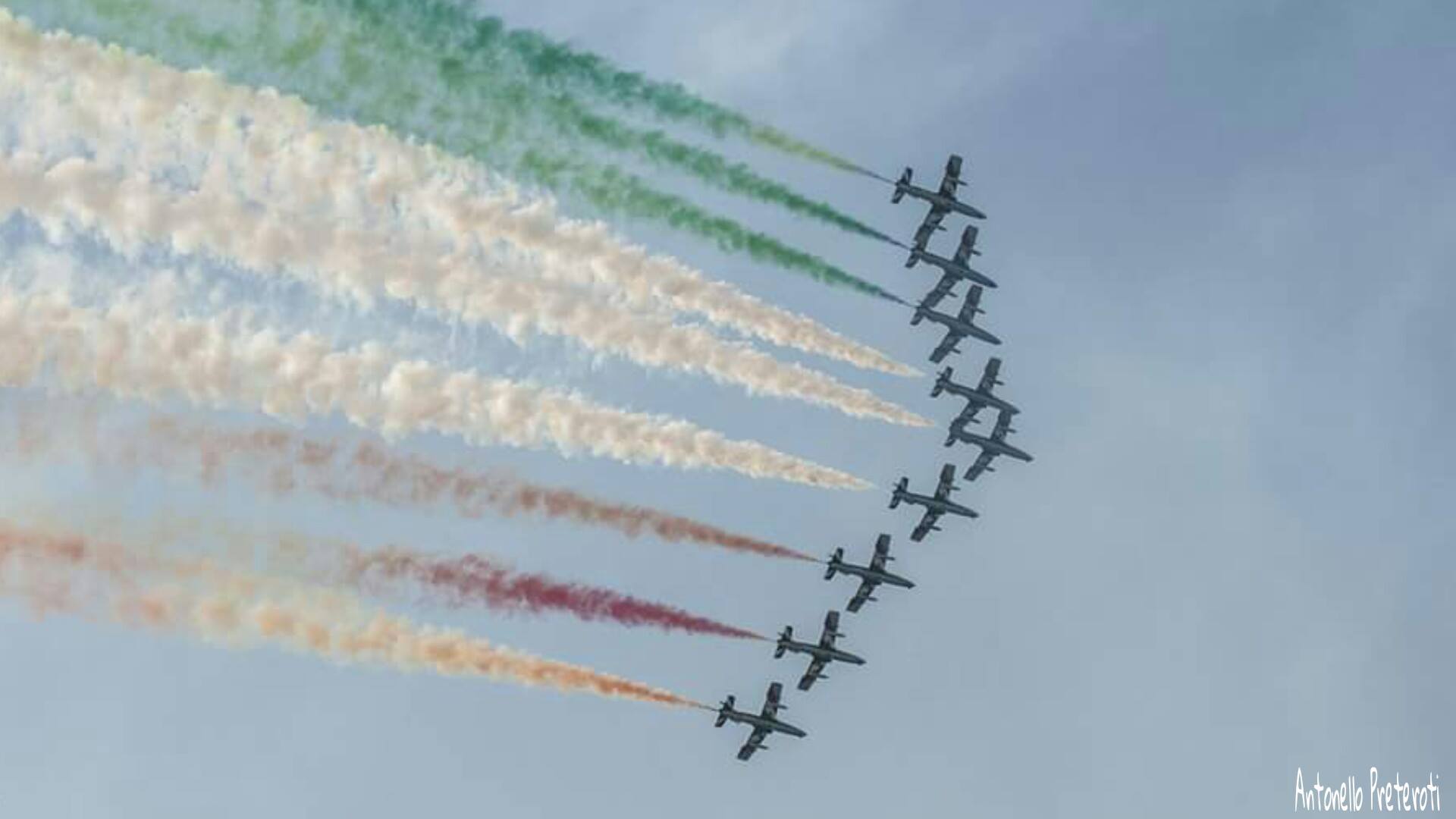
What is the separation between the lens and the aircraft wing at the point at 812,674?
74688 millimetres

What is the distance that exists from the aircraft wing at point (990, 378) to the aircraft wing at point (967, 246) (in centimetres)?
414

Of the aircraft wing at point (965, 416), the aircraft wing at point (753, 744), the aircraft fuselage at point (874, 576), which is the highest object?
the aircraft wing at point (965, 416)

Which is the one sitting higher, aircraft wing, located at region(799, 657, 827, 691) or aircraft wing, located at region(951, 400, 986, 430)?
aircraft wing, located at region(951, 400, 986, 430)

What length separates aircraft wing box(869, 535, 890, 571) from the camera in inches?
2990

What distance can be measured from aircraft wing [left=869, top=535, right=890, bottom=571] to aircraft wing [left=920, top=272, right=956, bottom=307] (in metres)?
6.81

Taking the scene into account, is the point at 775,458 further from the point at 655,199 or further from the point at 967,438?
the point at 967,438

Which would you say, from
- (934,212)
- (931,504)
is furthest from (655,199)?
(931,504)

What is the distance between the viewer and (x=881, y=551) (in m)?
76.1

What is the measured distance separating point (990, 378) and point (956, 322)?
9.14 ft

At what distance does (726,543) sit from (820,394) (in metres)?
5.52

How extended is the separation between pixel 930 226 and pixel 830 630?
1139 centimetres

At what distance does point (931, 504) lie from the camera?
A: 79.7m

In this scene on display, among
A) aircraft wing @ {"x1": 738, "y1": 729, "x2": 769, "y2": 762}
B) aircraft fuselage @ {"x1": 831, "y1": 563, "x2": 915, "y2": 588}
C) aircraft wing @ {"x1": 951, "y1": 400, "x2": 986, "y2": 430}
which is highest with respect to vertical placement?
aircraft wing @ {"x1": 951, "y1": 400, "x2": 986, "y2": 430}

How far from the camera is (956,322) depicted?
78188mm
